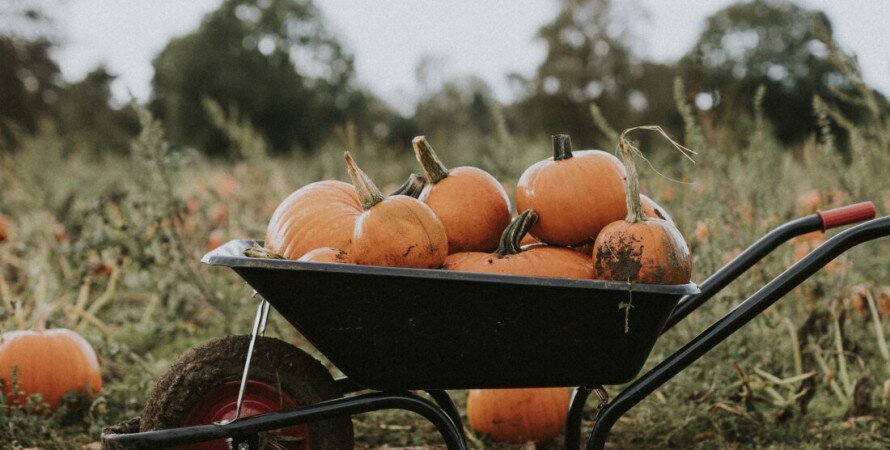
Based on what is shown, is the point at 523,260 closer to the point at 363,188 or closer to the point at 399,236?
the point at 399,236

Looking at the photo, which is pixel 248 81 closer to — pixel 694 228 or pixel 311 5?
pixel 311 5

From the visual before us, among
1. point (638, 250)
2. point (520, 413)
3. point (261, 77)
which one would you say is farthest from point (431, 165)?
point (261, 77)

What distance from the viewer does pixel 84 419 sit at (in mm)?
2605

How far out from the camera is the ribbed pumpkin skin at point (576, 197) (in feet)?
5.88

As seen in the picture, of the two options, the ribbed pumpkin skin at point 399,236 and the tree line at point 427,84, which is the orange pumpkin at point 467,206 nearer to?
the ribbed pumpkin skin at point 399,236

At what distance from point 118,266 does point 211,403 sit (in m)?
2.27

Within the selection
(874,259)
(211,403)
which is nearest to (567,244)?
(211,403)

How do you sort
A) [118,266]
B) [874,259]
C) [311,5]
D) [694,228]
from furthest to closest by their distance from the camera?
[311,5] < [118,266] < [874,259] < [694,228]

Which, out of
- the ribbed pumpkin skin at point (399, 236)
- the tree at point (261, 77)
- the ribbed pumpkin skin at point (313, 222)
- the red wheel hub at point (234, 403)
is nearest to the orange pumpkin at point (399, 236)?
the ribbed pumpkin skin at point (399, 236)

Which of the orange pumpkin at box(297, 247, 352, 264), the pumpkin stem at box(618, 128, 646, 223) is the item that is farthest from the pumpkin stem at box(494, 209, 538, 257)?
the orange pumpkin at box(297, 247, 352, 264)

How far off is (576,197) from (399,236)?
43 centimetres

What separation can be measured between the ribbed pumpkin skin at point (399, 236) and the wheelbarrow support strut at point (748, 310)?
528mm

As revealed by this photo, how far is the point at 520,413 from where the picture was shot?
8.26 feet

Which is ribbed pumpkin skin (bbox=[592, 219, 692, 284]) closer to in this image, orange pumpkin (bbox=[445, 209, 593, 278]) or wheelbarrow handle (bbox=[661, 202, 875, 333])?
orange pumpkin (bbox=[445, 209, 593, 278])
